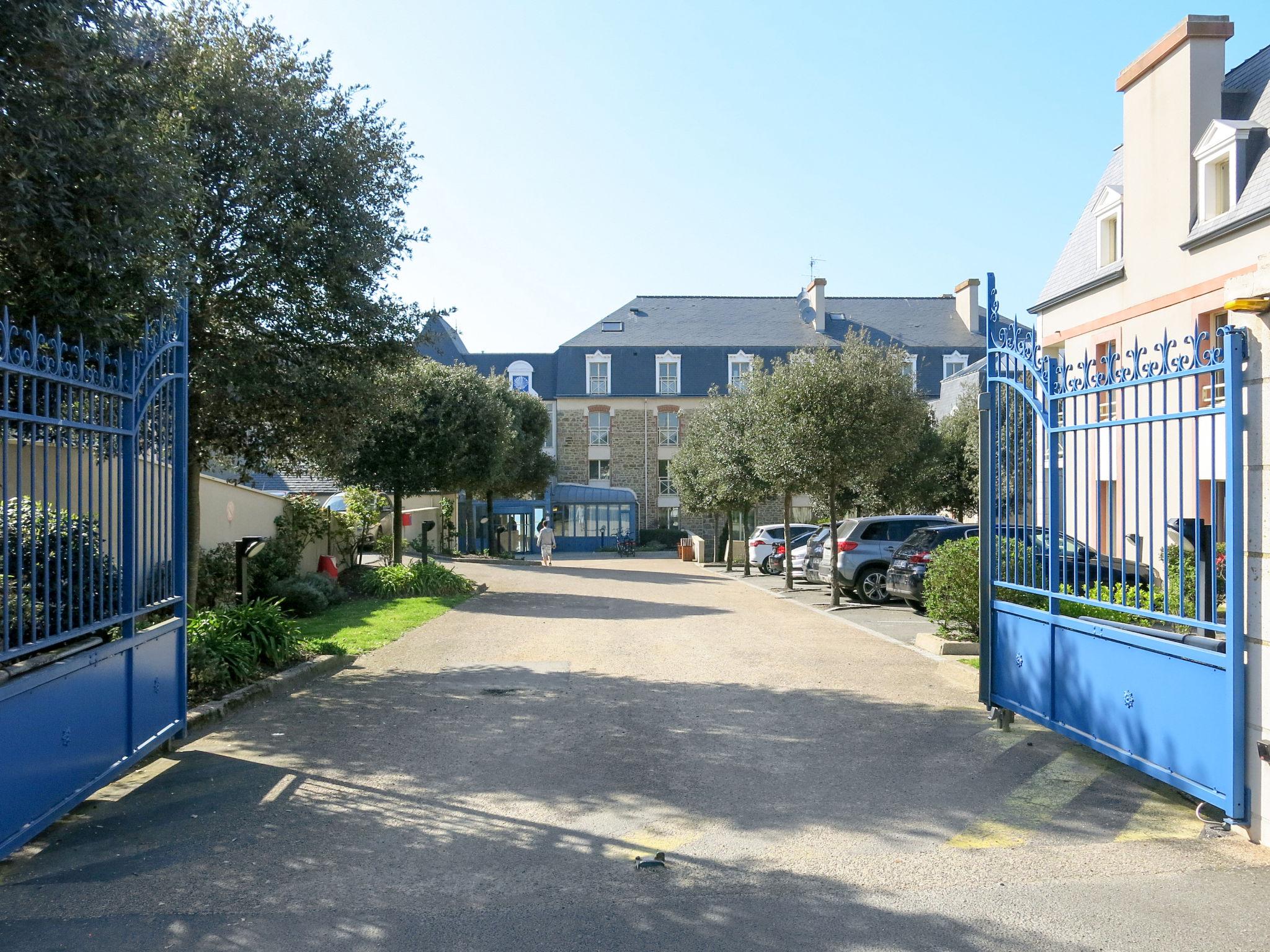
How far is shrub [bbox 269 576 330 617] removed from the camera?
16344 mm

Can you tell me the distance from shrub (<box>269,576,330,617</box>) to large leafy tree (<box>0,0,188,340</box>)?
10.1 meters

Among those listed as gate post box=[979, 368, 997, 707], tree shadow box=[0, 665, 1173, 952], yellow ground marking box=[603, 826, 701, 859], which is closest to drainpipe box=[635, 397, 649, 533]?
tree shadow box=[0, 665, 1173, 952]

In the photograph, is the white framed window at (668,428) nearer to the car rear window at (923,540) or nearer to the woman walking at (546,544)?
the woman walking at (546,544)

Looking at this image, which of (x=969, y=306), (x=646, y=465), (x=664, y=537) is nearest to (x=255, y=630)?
(x=664, y=537)

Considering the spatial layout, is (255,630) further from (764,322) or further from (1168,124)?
(764,322)

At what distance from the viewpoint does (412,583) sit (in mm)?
20531

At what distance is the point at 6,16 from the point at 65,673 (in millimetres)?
3610

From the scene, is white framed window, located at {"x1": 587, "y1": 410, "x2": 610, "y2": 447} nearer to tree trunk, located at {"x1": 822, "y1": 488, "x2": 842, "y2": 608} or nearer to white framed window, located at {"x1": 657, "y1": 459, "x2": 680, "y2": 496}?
white framed window, located at {"x1": 657, "y1": 459, "x2": 680, "y2": 496}

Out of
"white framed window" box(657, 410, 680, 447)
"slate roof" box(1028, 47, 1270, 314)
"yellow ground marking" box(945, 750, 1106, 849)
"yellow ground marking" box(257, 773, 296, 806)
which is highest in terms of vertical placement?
"slate roof" box(1028, 47, 1270, 314)

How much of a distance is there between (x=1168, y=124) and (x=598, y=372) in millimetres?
36975

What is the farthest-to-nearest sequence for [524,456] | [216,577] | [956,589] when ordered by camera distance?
[524,456], [216,577], [956,589]

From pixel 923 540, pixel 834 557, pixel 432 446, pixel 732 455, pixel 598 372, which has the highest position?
pixel 598 372

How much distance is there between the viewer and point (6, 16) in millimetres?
5613

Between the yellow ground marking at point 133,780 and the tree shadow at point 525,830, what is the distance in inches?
3.3
